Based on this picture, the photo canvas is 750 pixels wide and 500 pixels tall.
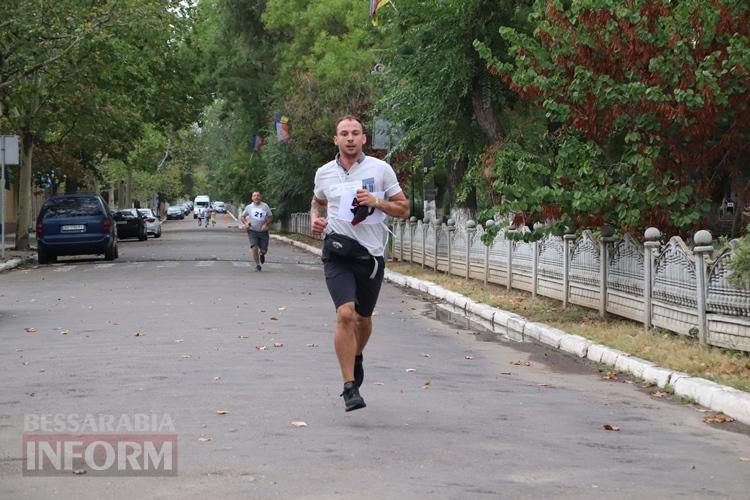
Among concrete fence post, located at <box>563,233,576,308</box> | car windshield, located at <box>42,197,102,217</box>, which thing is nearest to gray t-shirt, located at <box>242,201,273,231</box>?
car windshield, located at <box>42,197,102,217</box>

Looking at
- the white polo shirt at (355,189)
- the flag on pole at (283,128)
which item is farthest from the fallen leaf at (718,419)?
the flag on pole at (283,128)

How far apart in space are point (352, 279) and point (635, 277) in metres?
6.65

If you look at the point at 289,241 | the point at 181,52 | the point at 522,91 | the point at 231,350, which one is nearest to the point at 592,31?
the point at 522,91

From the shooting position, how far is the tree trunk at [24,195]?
127ft

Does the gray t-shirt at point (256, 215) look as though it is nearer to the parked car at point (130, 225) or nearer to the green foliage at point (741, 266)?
the green foliage at point (741, 266)

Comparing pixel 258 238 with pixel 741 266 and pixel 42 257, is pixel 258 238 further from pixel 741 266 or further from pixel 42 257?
pixel 741 266

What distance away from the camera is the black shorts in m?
8.38

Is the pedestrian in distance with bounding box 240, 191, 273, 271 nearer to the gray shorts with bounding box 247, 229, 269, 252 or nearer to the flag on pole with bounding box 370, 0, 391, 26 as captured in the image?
the gray shorts with bounding box 247, 229, 269, 252

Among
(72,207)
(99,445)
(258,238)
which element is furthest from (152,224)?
(99,445)

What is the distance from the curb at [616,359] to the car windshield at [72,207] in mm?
14545

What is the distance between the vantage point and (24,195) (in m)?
40.0

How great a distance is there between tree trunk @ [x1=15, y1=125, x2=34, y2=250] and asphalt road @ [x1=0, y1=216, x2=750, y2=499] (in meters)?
23.1

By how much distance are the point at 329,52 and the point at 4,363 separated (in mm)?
39084

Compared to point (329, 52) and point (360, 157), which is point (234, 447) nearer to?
point (360, 157)
